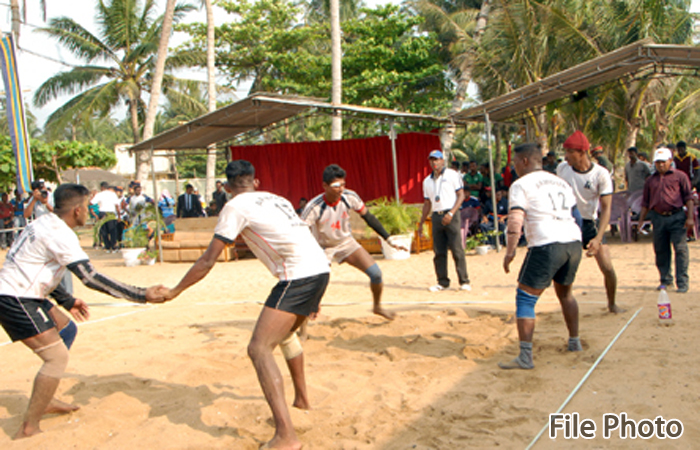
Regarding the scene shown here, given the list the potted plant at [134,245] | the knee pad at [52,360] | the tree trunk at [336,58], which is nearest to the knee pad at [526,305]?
the knee pad at [52,360]

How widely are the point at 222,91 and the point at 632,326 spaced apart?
91.6ft

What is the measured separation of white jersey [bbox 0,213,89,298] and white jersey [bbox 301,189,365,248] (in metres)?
2.59

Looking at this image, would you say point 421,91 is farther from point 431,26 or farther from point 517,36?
point 517,36

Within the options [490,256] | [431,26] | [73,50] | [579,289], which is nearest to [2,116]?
[73,50]

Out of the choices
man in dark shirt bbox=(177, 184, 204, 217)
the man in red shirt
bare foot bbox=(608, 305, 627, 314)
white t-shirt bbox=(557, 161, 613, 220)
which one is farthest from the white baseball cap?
the man in red shirt

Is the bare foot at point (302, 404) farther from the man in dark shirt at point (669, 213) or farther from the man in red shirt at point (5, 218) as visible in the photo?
the man in red shirt at point (5, 218)

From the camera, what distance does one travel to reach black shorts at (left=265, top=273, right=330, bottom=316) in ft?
12.0

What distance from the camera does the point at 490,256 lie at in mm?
12109

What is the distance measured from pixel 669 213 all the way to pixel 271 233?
578 cm

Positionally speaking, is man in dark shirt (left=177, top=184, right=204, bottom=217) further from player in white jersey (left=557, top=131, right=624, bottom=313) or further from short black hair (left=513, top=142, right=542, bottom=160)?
short black hair (left=513, top=142, right=542, bottom=160)

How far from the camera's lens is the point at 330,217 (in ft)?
20.2

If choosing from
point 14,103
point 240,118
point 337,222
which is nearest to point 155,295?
point 337,222

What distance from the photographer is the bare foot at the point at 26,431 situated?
3938mm

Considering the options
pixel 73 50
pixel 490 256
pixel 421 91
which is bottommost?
pixel 490 256
